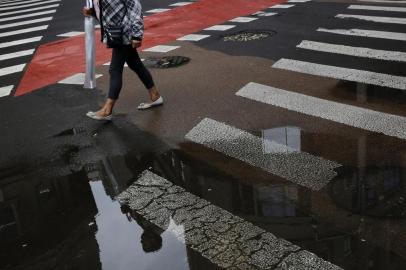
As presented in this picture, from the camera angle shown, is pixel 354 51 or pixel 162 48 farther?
pixel 162 48

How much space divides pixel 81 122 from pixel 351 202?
418 centimetres

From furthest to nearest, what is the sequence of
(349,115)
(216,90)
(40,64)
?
1. (40,64)
2. (216,90)
3. (349,115)

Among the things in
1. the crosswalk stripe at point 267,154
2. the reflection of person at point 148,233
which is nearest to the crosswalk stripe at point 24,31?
the crosswalk stripe at point 267,154

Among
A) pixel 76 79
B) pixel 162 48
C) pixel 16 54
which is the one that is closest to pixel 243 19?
pixel 162 48

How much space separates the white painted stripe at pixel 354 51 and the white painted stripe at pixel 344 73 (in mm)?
931

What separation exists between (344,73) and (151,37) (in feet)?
18.4

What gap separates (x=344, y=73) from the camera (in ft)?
26.0

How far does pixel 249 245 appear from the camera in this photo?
382 cm

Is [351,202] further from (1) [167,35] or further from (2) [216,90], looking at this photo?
(1) [167,35]

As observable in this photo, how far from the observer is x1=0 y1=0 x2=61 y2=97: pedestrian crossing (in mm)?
9742

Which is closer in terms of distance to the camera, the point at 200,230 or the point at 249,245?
the point at 249,245

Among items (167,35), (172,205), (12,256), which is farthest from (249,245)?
(167,35)

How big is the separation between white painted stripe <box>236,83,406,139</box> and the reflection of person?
10.2 ft

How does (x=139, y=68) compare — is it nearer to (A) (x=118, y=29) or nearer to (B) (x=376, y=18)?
(A) (x=118, y=29)
